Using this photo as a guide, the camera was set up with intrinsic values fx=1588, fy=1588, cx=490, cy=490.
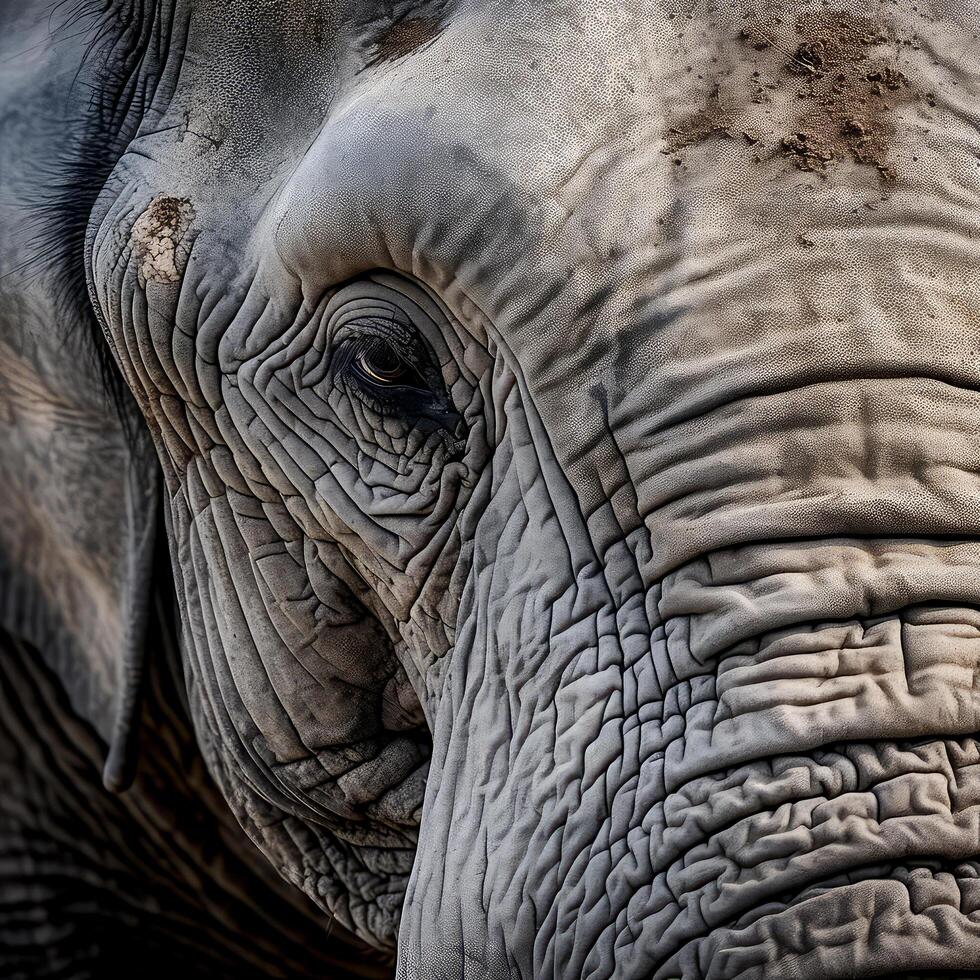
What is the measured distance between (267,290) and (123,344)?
356 mm

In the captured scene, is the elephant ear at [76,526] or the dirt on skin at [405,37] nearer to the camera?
the dirt on skin at [405,37]

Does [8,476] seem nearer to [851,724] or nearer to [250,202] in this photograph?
[250,202]

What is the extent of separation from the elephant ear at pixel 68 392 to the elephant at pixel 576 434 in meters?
0.02

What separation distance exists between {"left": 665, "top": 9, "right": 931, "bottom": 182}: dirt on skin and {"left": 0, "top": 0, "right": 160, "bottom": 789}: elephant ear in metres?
1.09

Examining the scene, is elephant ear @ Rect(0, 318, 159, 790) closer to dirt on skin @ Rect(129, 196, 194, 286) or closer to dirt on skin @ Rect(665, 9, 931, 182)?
dirt on skin @ Rect(129, 196, 194, 286)

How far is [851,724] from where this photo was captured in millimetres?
1544

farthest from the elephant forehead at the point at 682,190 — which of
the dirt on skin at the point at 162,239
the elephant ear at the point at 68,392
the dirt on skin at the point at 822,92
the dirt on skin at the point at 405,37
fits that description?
the elephant ear at the point at 68,392

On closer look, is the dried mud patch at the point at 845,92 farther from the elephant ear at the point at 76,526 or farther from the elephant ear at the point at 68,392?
the elephant ear at the point at 76,526

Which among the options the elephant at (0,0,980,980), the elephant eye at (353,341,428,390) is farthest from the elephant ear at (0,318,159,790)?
the elephant eye at (353,341,428,390)

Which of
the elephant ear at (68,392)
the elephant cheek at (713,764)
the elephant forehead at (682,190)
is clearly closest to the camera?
the elephant cheek at (713,764)

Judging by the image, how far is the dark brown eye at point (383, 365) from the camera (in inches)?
78.4

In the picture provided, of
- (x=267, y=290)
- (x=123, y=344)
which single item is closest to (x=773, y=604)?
(x=267, y=290)

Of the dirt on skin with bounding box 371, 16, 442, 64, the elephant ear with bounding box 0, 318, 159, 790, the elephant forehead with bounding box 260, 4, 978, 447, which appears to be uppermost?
the dirt on skin with bounding box 371, 16, 442, 64

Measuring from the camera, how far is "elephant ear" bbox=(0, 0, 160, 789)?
2.50 meters
